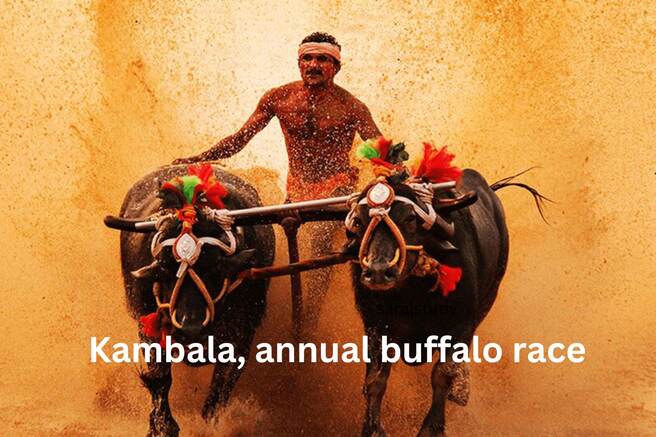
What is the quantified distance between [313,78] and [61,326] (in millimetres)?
2949

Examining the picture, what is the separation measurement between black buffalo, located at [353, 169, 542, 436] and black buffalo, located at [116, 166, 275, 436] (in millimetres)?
807

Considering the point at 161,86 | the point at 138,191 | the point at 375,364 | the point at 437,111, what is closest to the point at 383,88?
the point at 437,111

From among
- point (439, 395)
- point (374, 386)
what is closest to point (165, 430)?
point (374, 386)

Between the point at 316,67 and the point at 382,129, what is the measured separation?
211cm

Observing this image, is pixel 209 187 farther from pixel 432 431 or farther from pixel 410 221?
pixel 432 431

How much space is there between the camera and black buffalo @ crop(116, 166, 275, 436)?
7.35 metres

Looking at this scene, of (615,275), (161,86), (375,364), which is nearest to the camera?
(375,364)

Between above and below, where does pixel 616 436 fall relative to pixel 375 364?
below

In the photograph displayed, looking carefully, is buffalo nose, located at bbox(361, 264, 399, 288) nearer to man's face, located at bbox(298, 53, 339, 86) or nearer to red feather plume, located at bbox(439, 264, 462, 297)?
red feather plume, located at bbox(439, 264, 462, 297)

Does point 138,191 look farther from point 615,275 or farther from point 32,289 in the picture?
point 615,275

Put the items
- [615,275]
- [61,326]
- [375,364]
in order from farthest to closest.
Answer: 1. [615,275]
2. [61,326]
3. [375,364]

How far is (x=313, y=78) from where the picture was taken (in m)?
9.43

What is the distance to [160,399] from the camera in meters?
8.14

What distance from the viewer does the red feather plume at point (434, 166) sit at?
24.5 ft
